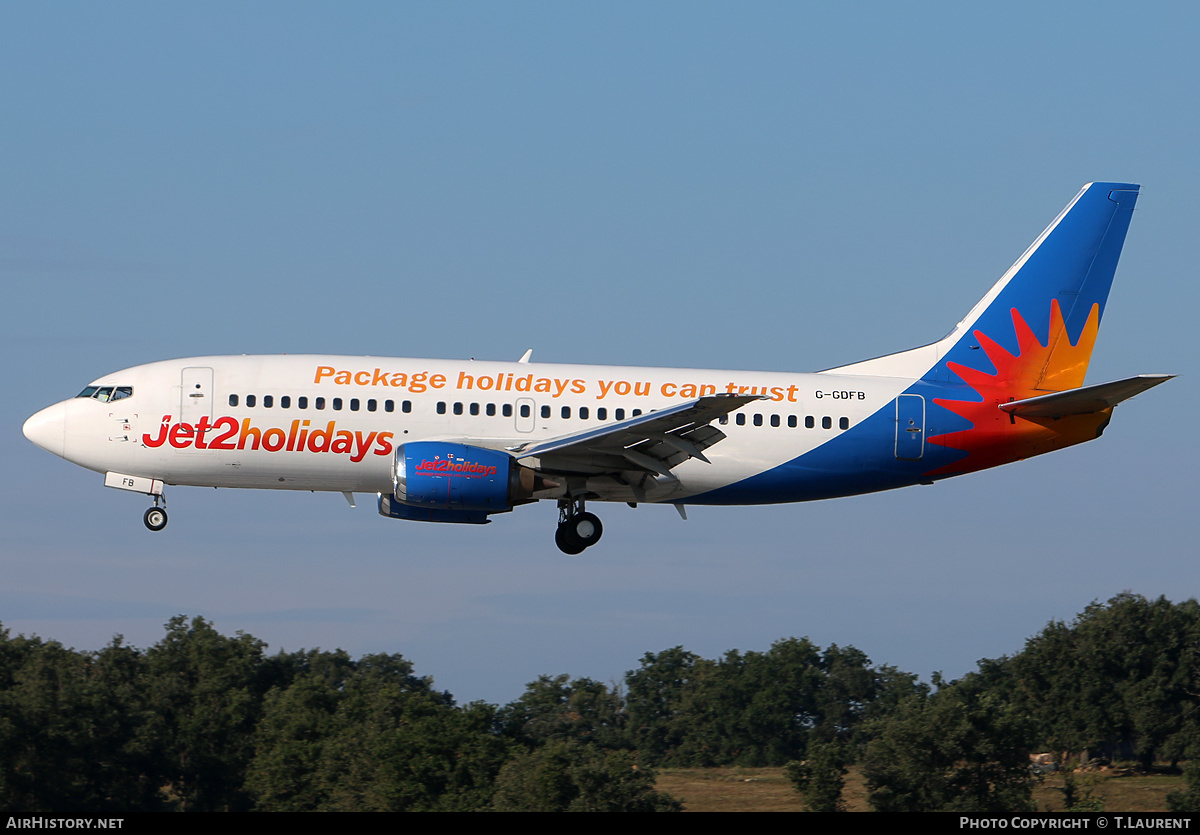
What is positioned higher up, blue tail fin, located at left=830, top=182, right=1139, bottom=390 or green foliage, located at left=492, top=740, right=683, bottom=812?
blue tail fin, located at left=830, top=182, right=1139, bottom=390

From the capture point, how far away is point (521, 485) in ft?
115

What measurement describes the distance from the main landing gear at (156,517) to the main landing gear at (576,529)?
33.2 feet

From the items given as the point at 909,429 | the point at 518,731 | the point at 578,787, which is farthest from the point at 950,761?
the point at 909,429

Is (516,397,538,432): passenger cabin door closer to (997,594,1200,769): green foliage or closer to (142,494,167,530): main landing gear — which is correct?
(142,494,167,530): main landing gear

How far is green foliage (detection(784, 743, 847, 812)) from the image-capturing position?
59844mm

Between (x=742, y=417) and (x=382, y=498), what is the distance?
31.8ft

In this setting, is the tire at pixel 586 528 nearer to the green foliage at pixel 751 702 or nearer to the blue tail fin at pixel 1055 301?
the blue tail fin at pixel 1055 301

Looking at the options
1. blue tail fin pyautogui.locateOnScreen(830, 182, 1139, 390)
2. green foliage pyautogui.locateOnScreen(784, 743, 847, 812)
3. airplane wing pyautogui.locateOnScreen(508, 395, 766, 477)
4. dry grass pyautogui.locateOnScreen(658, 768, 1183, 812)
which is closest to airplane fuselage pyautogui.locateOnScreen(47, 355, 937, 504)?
airplane wing pyautogui.locateOnScreen(508, 395, 766, 477)

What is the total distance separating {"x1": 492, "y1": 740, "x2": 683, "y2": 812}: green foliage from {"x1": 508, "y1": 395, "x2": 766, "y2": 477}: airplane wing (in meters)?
24.6

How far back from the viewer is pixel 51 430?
35.7m

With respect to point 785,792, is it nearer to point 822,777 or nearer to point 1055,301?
point 822,777

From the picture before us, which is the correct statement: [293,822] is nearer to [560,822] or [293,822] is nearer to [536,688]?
[560,822]

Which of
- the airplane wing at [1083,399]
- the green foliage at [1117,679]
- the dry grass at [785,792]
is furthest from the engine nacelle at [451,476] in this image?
the green foliage at [1117,679]

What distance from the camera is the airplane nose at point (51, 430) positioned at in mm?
35594
